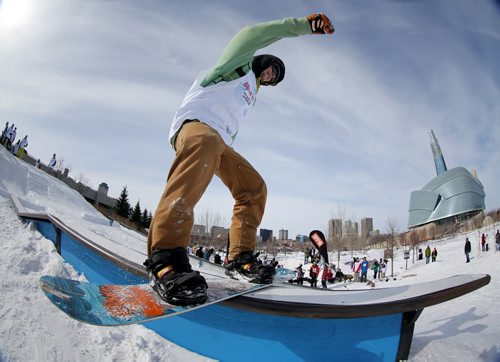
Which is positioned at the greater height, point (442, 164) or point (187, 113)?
point (442, 164)

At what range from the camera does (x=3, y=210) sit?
4086 millimetres

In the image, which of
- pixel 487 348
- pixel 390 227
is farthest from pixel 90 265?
pixel 390 227

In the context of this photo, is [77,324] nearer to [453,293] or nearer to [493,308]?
[453,293]

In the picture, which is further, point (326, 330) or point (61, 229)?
point (61, 229)

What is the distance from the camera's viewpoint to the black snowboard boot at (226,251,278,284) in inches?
76.7

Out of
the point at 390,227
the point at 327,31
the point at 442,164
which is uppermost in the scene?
the point at 442,164

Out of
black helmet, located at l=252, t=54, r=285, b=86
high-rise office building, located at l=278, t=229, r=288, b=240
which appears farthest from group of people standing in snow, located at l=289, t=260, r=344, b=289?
high-rise office building, located at l=278, t=229, r=288, b=240

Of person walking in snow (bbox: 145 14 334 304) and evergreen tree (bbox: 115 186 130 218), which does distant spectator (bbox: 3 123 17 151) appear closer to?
evergreen tree (bbox: 115 186 130 218)

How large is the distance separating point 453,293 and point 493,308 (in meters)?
2.38

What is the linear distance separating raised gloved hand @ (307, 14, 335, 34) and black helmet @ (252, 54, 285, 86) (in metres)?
0.52

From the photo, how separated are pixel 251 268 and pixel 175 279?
0.90 meters

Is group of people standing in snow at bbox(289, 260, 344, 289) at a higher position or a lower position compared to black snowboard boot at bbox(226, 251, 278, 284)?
lower

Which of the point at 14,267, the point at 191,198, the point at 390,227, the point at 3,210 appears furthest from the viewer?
the point at 390,227

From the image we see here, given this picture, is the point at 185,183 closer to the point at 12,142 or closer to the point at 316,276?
the point at 316,276
